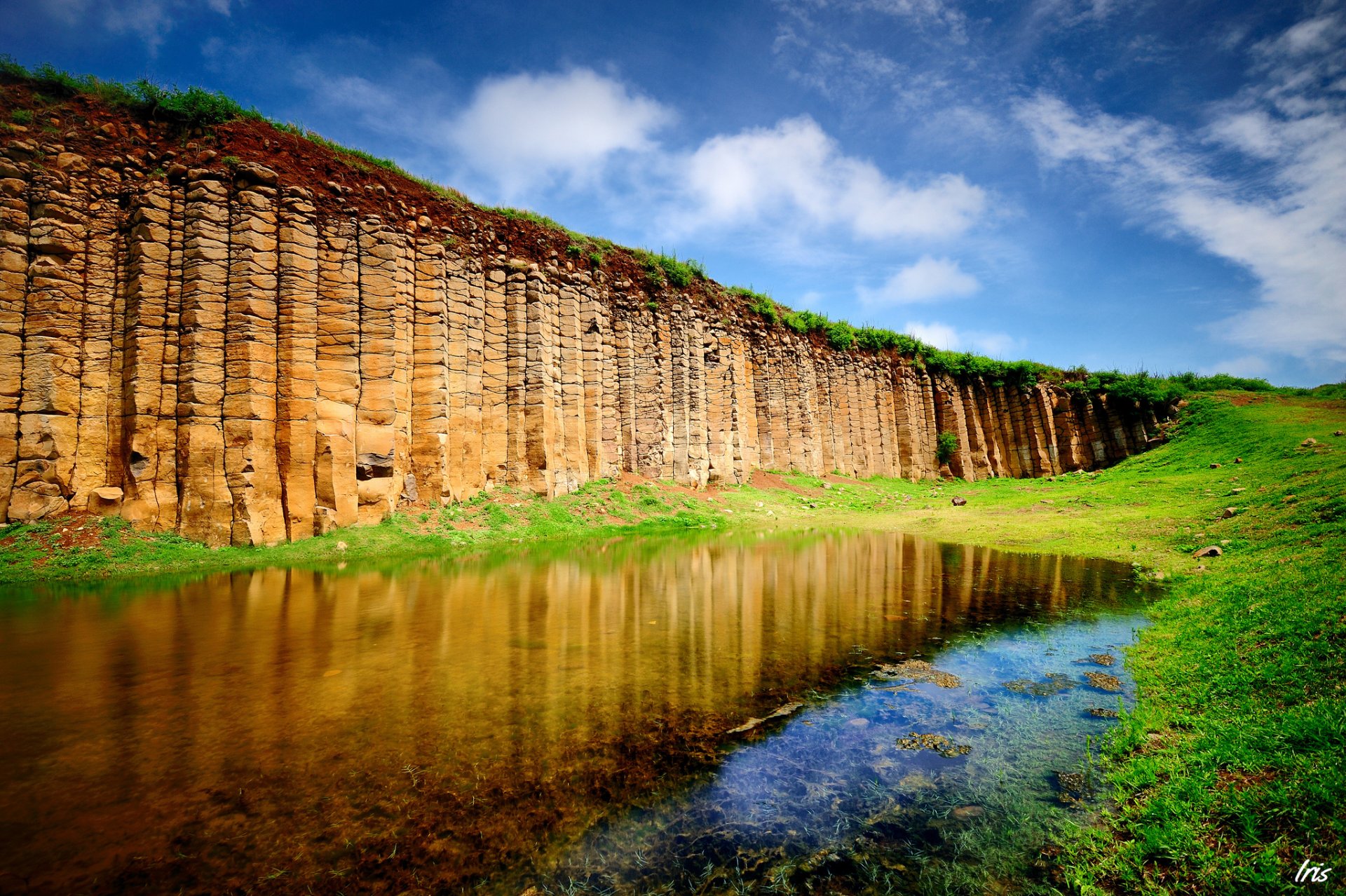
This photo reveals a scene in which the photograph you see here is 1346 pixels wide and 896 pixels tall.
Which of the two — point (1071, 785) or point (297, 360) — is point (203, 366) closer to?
point (297, 360)

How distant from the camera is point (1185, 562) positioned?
10.8 m

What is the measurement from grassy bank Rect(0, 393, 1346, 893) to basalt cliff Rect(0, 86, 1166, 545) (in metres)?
1.57

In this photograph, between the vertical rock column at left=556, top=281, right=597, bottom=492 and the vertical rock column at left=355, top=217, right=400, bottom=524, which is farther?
the vertical rock column at left=556, top=281, right=597, bottom=492

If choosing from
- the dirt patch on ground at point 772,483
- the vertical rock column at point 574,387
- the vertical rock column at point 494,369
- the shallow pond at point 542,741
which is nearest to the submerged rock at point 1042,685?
the shallow pond at point 542,741

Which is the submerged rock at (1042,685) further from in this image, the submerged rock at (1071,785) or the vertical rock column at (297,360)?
the vertical rock column at (297,360)

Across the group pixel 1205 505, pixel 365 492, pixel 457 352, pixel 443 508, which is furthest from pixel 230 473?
pixel 1205 505

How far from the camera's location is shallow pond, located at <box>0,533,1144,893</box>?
3449 mm

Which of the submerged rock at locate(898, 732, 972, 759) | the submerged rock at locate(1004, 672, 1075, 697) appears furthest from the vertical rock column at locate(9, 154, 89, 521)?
the submerged rock at locate(1004, 672, 1075, 697)

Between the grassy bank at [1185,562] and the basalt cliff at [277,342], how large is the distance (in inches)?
61.9

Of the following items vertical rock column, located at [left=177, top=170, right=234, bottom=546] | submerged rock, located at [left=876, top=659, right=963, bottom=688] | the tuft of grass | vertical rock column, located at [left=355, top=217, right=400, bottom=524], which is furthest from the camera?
the tuft of grass

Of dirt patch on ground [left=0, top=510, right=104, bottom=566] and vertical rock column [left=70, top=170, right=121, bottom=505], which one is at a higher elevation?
vertical rock column [left=70, top=170, right=121, bottom=505]

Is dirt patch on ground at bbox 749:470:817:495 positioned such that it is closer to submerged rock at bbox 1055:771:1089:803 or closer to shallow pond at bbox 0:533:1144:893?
shallow pond at bbox 0:533:1144:893

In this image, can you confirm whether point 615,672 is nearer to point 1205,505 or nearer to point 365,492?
point 365,492

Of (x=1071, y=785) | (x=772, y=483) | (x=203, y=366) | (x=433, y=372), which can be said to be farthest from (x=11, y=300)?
(x=772, y=483)
